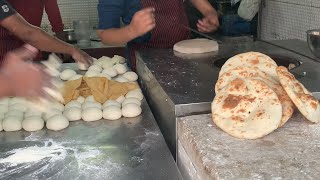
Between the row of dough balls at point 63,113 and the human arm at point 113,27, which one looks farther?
the human arm at point 113,27

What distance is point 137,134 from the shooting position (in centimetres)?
154

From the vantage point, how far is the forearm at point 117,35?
2.08 m

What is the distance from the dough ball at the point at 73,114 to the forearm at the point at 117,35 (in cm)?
58

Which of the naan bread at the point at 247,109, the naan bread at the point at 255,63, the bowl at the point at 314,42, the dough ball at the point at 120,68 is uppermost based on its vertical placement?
the naan bread at the point at 255,63

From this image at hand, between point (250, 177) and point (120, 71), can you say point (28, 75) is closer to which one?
point (250, 177)

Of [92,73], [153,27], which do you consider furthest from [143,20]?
[92,73]

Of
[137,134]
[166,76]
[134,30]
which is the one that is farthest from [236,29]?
[137,134]

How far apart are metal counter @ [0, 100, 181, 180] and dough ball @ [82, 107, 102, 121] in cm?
3

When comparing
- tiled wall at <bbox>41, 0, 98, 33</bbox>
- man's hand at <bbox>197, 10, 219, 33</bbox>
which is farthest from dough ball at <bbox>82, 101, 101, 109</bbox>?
tiled wall at <bbox>41, 0, 98, 33</bbox>

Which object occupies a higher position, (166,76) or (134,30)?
(134,30)

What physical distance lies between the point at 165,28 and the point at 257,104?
1448mm

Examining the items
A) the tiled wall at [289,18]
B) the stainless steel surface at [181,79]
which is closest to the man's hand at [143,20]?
the stainless steel surface at [181,79]

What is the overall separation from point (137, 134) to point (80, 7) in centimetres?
369

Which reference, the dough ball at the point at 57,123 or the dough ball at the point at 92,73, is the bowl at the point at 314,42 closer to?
the dough ball at the point at 92,73
